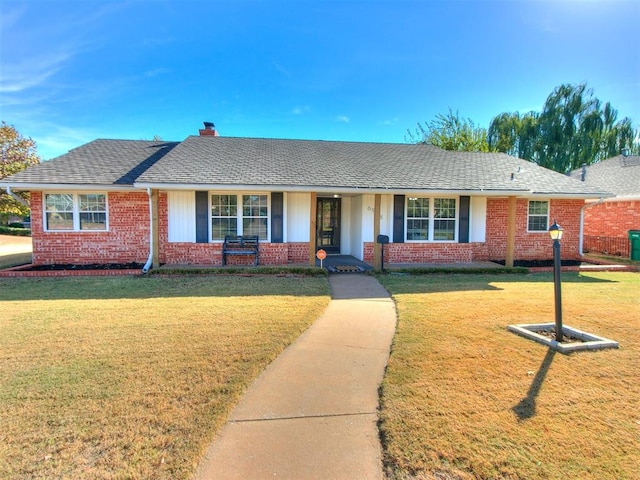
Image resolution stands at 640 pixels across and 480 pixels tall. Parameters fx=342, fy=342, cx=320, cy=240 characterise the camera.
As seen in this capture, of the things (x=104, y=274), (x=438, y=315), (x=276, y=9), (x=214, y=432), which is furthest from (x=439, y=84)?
(x=214, y=432)

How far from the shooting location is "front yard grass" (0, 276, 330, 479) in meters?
2.47

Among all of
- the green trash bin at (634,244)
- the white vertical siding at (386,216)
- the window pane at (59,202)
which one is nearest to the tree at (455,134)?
the green trash bin at (634,244)

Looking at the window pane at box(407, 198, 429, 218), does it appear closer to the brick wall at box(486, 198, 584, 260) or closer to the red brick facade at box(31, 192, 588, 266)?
the red brick facade at box(31, 192, 588, 266)

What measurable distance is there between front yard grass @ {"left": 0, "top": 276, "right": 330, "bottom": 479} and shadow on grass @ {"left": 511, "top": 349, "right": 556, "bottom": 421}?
260 centimetres

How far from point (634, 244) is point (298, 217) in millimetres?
13624

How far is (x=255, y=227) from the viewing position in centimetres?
1118

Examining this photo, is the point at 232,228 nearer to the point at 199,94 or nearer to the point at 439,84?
the point at 199,94

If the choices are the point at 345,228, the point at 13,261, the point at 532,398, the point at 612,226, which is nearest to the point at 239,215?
Answer: the point at 345,228

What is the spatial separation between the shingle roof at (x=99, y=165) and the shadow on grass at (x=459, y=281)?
853cm

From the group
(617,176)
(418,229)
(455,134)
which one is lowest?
(418,229)

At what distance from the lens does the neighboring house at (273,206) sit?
10383 millimetres

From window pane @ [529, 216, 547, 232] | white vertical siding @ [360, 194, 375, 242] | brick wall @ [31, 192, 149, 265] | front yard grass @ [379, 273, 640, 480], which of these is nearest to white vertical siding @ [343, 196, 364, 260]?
white vertical siding @ [360, 194, 375, 242]

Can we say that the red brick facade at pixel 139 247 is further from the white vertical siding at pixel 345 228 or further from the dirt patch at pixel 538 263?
the white vertical siding at pixel 345 228

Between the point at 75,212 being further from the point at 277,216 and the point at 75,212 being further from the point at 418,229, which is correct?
the point at 418,229
